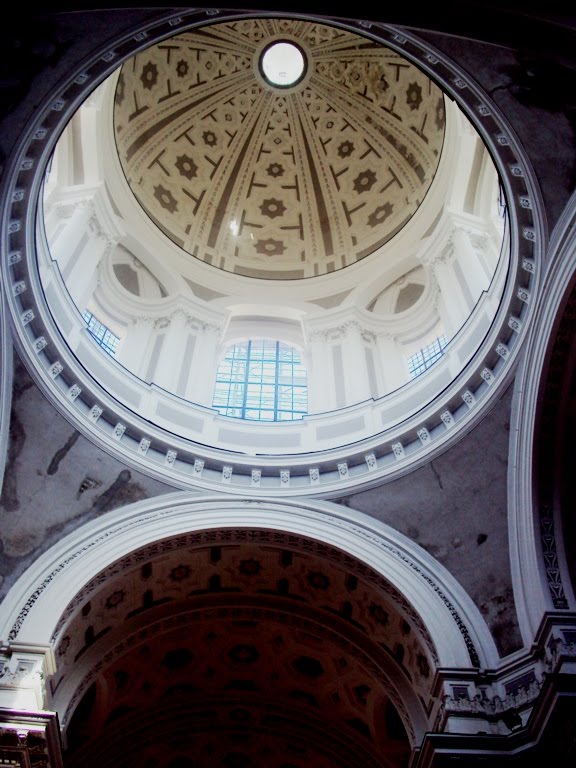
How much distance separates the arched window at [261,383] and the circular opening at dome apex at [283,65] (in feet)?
29.6

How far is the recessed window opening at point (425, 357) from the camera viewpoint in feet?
59.7

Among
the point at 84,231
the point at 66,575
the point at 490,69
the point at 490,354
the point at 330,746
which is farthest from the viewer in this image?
the point at 84,231

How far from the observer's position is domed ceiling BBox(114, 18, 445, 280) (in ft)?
73.6

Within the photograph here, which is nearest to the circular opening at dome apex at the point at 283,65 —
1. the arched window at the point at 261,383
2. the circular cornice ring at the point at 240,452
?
the arched window at the point at 261,383

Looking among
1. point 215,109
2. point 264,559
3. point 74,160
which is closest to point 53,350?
point 264,559

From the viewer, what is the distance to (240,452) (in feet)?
50.8

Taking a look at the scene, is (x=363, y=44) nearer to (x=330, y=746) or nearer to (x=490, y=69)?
(x=490, y=69)

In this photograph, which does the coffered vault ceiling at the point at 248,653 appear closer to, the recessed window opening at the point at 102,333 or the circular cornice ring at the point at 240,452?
the circular cornice ring at the point at 240,452

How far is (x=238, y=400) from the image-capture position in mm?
18688

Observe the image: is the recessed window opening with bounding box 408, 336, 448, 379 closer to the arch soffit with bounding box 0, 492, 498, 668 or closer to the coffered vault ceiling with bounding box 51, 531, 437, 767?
the arch soffit with bounding box 0, 492, 498, 668

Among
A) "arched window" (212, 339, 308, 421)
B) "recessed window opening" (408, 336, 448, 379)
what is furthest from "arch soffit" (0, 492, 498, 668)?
"recessed window opening" (408, 336, 448, 379)

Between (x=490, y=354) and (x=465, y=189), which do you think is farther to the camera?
(x=465, y=189)

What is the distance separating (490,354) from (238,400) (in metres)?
6.87

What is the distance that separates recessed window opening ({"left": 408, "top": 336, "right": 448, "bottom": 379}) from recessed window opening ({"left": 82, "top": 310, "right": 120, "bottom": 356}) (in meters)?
6.93
